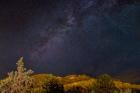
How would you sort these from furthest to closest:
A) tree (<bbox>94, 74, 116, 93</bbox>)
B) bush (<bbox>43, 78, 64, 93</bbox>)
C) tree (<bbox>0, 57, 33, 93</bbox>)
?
tree (<bbox>94, 74, 116, 93</bbox>) < bush (<bbox>43, 78, 64, 93</bbox>) < tree (<bbox>0, 57, 33, 93</bbox>)

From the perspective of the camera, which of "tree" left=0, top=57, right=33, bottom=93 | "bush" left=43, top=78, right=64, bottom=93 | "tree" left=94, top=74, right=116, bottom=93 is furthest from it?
"tree" left=94, top=74, right=116, bottom=93

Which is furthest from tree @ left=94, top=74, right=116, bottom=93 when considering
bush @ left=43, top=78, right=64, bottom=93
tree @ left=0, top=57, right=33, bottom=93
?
tree @ left=0, top=57, right=33, bottom=93

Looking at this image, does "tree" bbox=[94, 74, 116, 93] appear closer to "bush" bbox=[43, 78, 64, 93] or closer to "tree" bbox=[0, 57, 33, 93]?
"bush" bbox=[43, 78, 64, 93]

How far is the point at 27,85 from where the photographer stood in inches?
1624

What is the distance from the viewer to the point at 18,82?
1641 inches

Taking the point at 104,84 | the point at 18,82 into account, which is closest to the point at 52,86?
the point at 104,84

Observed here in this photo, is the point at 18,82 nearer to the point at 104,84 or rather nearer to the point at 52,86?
the point at 52,86

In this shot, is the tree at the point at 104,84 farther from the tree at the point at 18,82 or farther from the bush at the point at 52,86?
the tree at the point at 18,82

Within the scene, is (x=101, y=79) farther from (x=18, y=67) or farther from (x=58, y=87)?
(x=18, y=67)

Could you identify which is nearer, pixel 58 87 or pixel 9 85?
pixel 9 85

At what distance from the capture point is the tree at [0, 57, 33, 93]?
4050 cm

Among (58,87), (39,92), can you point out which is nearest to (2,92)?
(39,92)

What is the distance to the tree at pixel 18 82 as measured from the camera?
133ft

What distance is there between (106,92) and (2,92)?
111377mm
